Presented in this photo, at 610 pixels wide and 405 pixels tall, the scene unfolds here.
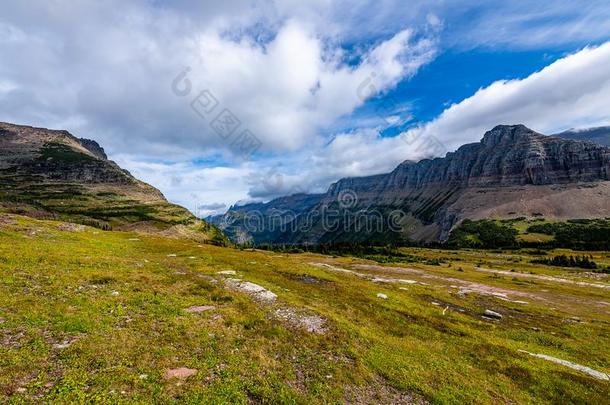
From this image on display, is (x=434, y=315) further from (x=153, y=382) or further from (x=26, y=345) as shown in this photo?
(x=26, y=345)

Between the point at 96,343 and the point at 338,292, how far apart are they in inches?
1146

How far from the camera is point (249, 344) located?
2148 centimetres

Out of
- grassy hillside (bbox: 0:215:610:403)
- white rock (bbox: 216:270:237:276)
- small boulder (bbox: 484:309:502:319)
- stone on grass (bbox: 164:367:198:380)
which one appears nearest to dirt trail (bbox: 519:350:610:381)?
grassy hillside (bbox: 0:215:610:403)

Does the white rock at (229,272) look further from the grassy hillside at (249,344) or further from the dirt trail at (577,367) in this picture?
the dirt trail at (577,367)

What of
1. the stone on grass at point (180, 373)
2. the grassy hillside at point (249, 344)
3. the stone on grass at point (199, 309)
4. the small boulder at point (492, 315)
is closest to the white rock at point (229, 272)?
the grassy hillside at point (249, 344)

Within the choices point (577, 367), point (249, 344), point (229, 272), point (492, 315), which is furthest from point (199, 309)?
point (492, 315)

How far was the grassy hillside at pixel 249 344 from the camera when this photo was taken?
623 inches

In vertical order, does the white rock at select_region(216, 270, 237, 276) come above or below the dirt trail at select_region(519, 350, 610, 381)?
above

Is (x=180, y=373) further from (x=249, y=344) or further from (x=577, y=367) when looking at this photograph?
(x=577, y=367)

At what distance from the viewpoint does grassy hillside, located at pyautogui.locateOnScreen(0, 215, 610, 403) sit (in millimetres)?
15820

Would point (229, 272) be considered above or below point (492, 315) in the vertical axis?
above

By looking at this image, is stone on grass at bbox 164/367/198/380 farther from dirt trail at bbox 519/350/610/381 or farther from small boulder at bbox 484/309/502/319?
small boulder at bbox 484/309/502/319

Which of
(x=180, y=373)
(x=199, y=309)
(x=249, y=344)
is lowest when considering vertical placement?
(x=249, y=344)

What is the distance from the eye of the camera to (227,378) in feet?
55.6
